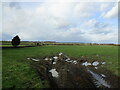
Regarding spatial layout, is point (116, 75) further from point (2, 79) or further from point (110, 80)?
point (2, 79)

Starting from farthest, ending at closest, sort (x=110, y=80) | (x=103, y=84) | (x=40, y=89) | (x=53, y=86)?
(x=110, y=80) < (x=103, y=84) < (x=53, y=86) < (x=40, y=89)

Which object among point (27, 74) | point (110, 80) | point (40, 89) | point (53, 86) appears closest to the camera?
point (40, 89)

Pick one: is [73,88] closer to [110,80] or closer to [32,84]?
[32,84]

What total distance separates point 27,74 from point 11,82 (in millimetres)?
3310

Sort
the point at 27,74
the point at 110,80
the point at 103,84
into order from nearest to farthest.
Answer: the point at 103,84 → the point at 110,80 → the point at 27,74

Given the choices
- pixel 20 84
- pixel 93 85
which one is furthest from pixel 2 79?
pixel 93 85

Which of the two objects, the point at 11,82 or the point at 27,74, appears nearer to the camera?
the point at 11,82

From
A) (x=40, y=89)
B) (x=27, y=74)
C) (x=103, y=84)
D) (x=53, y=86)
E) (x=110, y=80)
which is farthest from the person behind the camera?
(x=27, y=74)

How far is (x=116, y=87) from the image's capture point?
13891mm

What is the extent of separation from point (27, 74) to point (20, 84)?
3.59m

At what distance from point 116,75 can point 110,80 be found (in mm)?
2220

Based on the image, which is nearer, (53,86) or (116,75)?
(53,86)

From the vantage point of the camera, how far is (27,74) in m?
17.7

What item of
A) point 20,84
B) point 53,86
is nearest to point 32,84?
point 20,84
